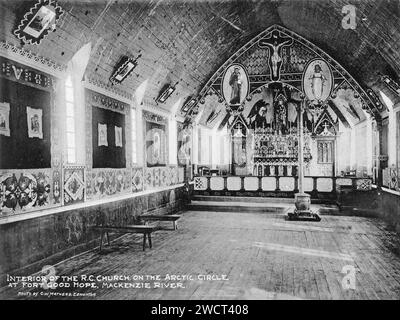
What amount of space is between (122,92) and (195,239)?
12.2ft

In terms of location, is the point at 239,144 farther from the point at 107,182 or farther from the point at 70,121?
the point at 70,121

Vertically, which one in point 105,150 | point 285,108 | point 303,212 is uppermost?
point 285,108

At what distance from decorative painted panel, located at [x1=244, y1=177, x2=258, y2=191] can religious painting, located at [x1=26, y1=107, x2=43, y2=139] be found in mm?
8583

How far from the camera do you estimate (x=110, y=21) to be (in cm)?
675

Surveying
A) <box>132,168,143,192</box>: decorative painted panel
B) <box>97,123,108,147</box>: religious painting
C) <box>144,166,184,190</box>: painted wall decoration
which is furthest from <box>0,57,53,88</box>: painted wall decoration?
<box>144,166,184,190</box>: painted wall decoration

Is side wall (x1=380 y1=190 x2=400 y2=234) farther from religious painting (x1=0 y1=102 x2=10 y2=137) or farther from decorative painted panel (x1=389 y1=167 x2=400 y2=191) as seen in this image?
religious painting (x1=0 y1=102 x2=10 y2=137)

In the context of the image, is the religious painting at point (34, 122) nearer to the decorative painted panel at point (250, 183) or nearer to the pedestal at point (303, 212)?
the pedestal at point (303, 212)

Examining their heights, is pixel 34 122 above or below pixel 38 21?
below

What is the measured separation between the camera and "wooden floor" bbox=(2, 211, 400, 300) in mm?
4695

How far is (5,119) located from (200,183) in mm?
9049

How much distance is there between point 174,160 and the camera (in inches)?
490

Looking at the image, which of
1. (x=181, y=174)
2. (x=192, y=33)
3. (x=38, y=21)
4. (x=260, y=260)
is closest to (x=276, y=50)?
(x=192, y=33)

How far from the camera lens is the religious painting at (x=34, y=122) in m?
5.63

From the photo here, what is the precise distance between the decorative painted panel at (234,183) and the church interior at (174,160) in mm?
36
